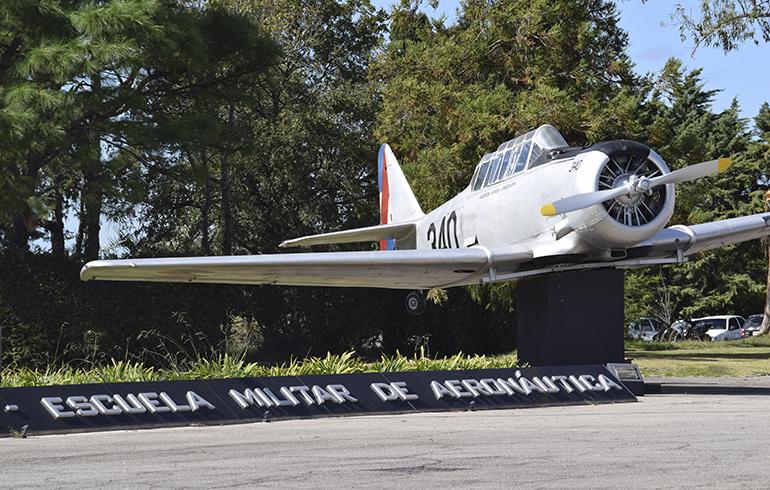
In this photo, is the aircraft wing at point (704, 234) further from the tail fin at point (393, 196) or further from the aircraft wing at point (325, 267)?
the tail fin at point (393, 196)

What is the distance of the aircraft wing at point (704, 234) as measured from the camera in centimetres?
1627

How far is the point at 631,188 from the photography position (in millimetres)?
15000

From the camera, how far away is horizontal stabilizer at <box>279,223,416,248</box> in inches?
804

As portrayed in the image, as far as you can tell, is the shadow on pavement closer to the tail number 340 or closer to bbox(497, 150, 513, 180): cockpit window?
bbox(497, 150, 513, 180): cockpit window

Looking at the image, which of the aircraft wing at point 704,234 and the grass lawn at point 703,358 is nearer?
the aircraft wing at point 704,234

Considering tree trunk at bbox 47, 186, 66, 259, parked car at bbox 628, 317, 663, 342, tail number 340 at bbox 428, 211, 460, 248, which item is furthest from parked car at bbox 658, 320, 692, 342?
tree trunk at bbox 47, 186, 66, 259

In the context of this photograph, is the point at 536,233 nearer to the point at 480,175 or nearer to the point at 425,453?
the point at 480,175

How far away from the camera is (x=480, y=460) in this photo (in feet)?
26.2

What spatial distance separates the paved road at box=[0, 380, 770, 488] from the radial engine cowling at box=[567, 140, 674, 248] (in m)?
3.81

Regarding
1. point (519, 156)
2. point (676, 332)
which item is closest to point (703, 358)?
point (519, 156)

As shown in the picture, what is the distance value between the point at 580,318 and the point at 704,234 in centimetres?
244

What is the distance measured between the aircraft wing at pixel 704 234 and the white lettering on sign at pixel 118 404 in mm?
7645

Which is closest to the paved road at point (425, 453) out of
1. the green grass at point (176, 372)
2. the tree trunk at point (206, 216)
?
the green grass at point (176, 372)

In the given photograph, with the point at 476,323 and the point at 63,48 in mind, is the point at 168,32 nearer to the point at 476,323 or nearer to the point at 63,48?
the point at 63,48
